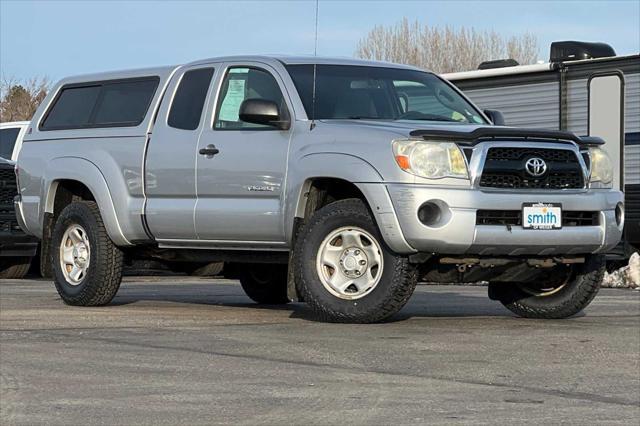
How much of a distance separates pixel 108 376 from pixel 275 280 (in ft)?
16.6

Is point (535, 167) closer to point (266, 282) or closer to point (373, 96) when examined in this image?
point (373, 96)

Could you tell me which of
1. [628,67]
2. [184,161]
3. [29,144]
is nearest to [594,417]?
[184,161]

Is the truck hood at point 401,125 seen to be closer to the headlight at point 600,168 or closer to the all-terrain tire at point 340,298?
the all-terrain tire at point 340,298

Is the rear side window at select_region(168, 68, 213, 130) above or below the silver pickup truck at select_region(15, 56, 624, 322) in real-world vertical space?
above

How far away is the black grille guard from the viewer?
9.29 metres

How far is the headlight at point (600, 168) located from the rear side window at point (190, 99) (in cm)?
286

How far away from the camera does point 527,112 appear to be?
1667cm

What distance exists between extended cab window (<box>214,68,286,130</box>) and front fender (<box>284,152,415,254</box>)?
2.42 feet

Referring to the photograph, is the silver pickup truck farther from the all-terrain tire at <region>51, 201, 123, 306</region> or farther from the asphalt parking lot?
the asphalt parking lot

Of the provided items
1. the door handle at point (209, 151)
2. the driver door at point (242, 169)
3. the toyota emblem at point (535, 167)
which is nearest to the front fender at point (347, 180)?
the driver door at point (242, 169)

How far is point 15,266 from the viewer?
17578 millimetres

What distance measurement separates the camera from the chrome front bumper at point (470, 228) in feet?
30.2

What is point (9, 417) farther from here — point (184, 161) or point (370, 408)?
point (184, 161)

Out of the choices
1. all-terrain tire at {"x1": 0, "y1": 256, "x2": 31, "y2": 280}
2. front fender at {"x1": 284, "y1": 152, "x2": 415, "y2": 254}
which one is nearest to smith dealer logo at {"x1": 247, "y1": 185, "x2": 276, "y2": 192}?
front fender at {"x1": 284, "y1": 152, "x2": 415, "y2": 254}
